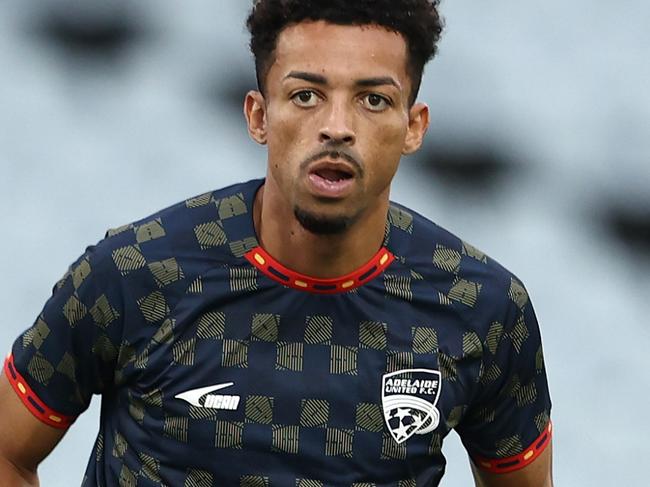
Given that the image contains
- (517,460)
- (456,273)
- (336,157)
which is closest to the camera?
(336,157)

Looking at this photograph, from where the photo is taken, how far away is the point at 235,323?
289cm

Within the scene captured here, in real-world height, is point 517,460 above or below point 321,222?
below

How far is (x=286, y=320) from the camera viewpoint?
2.90 m

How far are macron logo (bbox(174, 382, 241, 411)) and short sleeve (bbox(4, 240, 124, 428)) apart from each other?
5.9 inches

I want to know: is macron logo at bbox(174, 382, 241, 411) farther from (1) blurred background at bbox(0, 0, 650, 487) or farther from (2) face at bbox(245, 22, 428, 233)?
(1) blurred background at bbox(0, 0, 650, 487)

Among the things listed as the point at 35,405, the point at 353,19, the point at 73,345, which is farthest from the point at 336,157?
the point at 35,405

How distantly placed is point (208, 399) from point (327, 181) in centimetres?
44

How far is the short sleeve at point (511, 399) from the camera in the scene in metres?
3.03

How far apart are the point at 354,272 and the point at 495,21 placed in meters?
2.19

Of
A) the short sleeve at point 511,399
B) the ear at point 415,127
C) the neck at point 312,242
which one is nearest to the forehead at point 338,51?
the ear at point 415,127

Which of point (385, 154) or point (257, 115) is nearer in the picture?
point (385, 154)

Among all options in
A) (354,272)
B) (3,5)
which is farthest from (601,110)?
(354,272)

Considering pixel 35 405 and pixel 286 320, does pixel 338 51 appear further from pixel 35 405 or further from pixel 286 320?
pixel 35 405

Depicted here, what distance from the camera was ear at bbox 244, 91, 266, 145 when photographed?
2.92 m
